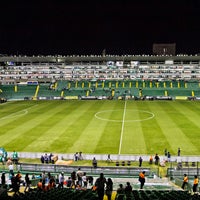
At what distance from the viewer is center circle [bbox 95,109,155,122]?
50.6 m

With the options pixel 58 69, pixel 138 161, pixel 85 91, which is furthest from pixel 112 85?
pixel 138 161

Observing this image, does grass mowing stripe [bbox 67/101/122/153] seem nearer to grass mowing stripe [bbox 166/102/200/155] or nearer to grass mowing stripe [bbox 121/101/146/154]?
grass mowing stripe [bbox 121/101/146/154]

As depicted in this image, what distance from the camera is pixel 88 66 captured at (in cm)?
11238

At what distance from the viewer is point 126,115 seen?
54406mm

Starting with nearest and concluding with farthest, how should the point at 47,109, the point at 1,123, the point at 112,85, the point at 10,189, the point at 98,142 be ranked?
the point at 10,189, the point at 98,142, the point at 1,123, the point at 47,109, the point at 112,85

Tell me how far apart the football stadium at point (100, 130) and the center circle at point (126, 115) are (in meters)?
0.17

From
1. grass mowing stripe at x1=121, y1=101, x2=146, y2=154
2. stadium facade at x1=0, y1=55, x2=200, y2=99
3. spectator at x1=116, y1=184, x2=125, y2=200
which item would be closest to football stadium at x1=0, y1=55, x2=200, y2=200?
spectator at x1=116, y1=184, x2=125, y2=200

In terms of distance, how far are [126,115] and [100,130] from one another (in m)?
12.5

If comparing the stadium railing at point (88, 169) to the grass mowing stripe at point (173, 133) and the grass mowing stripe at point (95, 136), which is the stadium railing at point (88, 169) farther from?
the grass mowing stripe at point (173, 133)

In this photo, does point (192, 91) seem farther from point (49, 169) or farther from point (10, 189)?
point (10, 189)

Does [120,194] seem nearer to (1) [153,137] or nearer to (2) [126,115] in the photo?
(1) [153,137]

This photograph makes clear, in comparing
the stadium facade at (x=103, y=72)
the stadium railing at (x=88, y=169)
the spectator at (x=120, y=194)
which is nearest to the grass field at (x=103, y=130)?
the stadium railing at (x=88, y=169)

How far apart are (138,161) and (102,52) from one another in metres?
114

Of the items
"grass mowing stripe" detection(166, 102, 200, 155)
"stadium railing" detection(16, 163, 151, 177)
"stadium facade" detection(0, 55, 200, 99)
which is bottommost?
"stadium railing" detection(16, 163, 151, 177)
